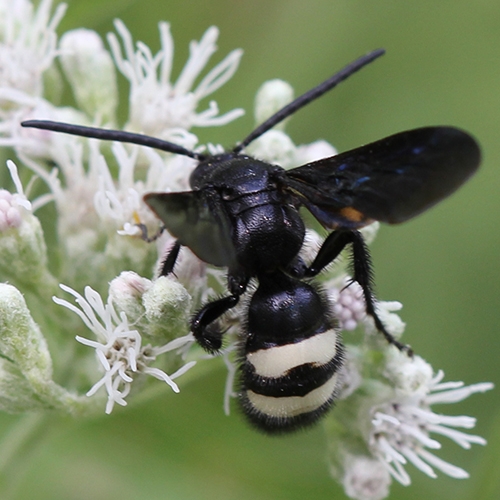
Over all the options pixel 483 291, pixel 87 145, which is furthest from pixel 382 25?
pixel 87 145

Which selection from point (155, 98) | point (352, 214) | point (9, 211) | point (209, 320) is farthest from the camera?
point (155, 98)

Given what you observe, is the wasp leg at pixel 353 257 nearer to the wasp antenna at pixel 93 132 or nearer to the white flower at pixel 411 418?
the white flower at pixel 411 418

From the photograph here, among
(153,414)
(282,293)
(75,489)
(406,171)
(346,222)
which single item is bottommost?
(75,489)

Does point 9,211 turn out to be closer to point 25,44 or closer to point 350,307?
point 25,44

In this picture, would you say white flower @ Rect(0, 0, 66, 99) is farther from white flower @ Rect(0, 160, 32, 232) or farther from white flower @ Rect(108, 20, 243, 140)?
white flower @ Rect(0, 160, 32, 232)

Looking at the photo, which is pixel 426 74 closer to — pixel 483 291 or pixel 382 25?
pixel 382 25

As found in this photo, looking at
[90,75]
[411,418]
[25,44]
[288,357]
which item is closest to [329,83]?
[288,357]

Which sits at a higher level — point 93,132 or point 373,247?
point 93,132
